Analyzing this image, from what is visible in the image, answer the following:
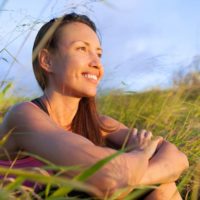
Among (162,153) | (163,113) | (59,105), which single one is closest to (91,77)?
(59,105)

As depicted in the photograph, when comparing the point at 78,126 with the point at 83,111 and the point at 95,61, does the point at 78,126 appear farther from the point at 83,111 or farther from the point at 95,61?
the point at 95,61

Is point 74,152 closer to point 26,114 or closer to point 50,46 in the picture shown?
point 26,114

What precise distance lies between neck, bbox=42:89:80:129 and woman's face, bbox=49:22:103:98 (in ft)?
0.10

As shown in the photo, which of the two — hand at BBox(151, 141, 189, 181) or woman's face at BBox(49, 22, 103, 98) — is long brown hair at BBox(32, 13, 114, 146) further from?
hand at BBox(151, 141, 189, 181)

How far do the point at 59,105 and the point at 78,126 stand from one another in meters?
0.20

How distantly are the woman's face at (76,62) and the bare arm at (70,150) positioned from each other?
35 cm

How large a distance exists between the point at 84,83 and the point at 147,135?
0.34 m

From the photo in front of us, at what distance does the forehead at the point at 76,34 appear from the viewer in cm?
218

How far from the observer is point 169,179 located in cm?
205

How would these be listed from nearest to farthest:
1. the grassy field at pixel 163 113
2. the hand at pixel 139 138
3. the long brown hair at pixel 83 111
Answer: the hand at pixel 139 138, the long brown hair at pixel 83 111, the grassy field at pixel 163 113

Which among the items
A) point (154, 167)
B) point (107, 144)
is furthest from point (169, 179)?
point (107, 144)

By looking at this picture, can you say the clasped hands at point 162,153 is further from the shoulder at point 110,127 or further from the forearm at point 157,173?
the shoulder at point 110,127

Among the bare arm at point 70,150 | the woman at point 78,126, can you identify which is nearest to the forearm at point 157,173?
the woman at point 78,126

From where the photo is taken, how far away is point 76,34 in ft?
7.24
